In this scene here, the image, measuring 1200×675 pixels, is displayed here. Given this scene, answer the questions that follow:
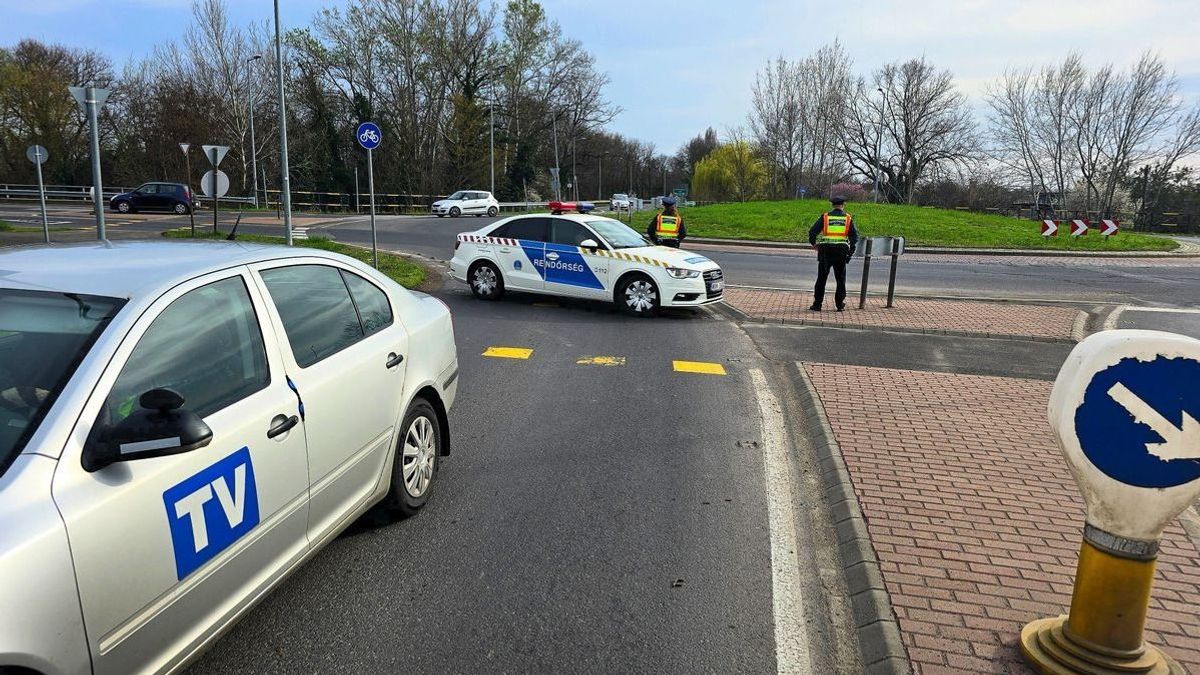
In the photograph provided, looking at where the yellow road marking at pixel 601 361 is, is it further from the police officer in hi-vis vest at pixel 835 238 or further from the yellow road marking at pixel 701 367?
the police officer in hi-vis vest at pixel 835 238

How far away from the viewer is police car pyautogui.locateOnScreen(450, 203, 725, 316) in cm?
1128

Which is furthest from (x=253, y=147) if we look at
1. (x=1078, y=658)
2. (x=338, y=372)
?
(x=1078, y=658)

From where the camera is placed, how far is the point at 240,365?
9.82 feet

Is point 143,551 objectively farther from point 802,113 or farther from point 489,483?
point 802,113

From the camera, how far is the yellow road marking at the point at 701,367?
8.12 meters

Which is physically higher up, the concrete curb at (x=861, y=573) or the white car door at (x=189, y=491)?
the white car door at (x=189, y=491)

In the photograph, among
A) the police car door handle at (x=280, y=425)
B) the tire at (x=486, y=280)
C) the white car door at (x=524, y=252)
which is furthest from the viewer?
the tire at (x=486, y=280)

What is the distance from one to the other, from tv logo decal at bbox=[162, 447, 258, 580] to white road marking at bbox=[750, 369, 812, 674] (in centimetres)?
212

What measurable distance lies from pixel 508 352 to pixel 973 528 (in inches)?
223

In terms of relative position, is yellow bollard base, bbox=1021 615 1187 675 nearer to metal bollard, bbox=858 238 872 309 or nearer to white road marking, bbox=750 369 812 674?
white road marking, bbox=750 369 812 674

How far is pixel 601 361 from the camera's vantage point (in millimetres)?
8539

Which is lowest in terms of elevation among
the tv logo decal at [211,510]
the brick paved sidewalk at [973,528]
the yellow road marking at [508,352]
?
the yellow road marking at [508,352]

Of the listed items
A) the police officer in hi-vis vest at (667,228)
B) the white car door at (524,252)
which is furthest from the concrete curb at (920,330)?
the white car door at (524,252)

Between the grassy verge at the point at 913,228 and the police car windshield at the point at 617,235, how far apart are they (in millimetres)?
17891
